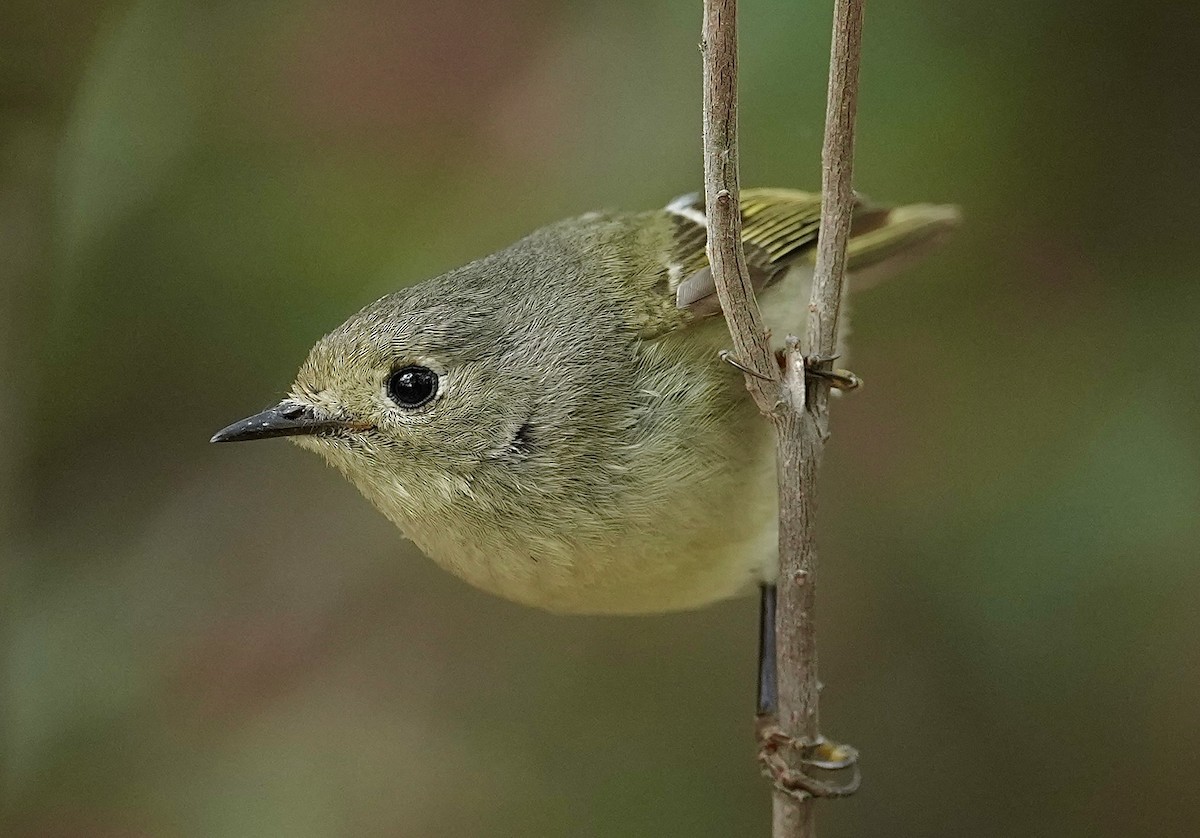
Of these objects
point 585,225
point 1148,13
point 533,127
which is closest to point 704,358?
point 585,225

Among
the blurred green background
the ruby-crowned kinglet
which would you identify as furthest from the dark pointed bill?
the blurred green background

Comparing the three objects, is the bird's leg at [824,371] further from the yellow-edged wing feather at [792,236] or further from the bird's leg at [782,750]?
the bird's leg at [782,750]

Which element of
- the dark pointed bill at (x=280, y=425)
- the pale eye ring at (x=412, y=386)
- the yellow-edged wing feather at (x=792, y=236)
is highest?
the yellow-edged wing feather at (x=792, y=236)

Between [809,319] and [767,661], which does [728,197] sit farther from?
[767,661]

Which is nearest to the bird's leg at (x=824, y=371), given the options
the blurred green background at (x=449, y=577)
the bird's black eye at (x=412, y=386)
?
the bird's black eye at (x=412, y=386)

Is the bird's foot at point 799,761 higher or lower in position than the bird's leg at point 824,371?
lower

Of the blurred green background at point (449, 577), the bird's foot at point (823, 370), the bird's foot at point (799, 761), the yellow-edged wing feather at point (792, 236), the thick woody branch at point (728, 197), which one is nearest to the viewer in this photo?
the thick woody branch at point (728, 197)

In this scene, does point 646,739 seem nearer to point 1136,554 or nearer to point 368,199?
point 1136,554
